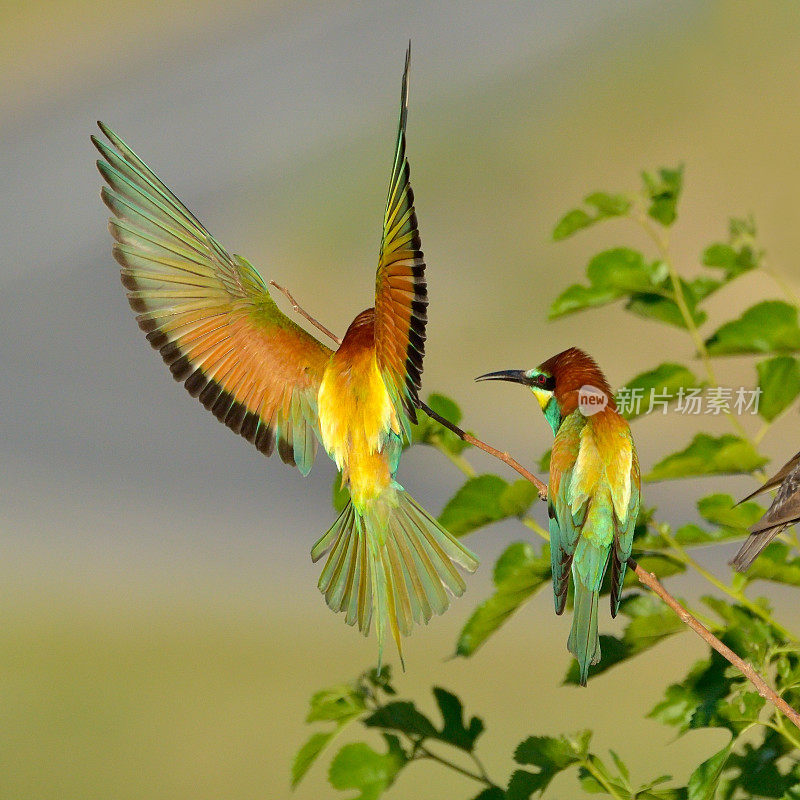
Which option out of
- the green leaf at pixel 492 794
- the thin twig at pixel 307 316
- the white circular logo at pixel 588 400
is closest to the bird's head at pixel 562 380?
the white circular logo at pixel 588 400

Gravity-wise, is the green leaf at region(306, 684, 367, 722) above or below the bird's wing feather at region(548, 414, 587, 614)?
below

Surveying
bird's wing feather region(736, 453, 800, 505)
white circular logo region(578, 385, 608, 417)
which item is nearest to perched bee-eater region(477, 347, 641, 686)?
white circular logo region(578, 385, 608, 417)

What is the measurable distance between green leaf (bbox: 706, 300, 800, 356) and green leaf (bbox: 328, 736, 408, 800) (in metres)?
0.32

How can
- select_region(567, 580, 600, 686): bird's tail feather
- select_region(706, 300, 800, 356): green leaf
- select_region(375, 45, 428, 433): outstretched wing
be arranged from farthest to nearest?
select_region(706, 300, 800, 356): green leaf → select_region(567, 580, 600, 686): bird's tail feather → select_region(375, 45, 428, 433): outstretched wing

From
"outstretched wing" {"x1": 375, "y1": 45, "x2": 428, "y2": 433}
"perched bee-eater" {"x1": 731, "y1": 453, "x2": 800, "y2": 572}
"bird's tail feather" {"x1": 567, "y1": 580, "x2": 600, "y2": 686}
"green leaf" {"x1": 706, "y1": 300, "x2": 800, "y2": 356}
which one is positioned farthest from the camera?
"green leaf" {"x1": 706, "y1": 300, "x2": 800, "y2": 356}

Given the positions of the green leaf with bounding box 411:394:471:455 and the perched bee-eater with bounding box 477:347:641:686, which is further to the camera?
the green leaf with bounding box 411:394:471:455

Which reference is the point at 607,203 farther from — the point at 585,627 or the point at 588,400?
the point at 585,627

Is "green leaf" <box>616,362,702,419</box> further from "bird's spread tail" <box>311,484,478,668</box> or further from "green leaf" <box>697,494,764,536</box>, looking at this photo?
"bird's spread tail" <box>311,484,478,668</box>

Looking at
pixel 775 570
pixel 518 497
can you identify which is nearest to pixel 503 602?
pixel 518 497

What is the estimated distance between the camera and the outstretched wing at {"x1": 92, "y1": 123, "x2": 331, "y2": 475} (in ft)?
1.57

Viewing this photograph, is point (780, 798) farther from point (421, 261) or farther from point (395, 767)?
point (421, 261)

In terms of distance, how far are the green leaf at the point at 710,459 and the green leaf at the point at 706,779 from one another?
15 cm

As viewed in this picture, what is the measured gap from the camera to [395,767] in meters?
0.63

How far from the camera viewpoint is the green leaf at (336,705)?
625 mm
